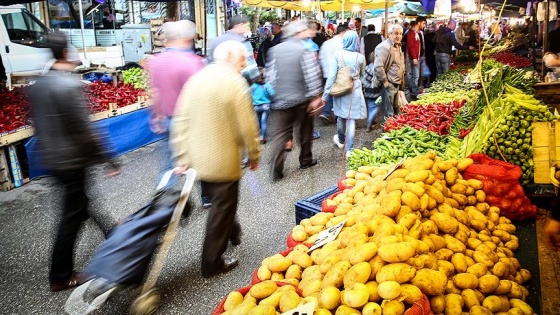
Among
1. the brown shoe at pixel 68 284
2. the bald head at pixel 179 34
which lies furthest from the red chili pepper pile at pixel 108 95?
the brown shoe at pixel 68 284

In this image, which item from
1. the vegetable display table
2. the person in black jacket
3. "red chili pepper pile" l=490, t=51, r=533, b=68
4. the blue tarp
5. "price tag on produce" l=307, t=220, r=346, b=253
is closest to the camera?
"price tag on produce" l=307, t=220, r=346, b=253

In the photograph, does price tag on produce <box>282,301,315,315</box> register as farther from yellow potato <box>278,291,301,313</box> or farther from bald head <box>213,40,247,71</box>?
bald head <box>213,40,247,71</box>

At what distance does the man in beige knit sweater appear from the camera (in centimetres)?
334

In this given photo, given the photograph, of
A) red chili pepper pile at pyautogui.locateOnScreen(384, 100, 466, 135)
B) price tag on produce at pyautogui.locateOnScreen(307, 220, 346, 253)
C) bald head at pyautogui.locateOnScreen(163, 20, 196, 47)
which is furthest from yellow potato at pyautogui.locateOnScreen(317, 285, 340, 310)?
red chili pepper pile at pyautogui.locateOnScreen(384, 100, 466, 135)

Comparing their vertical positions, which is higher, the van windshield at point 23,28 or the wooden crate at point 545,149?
the van windshield at point 23,28

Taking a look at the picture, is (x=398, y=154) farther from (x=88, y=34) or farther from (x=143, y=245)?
(x=88, y=34)

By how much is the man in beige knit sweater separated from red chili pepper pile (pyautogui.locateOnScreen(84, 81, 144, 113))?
4645 millimetres

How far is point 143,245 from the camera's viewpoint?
121 inches

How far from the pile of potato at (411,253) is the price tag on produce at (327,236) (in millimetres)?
37

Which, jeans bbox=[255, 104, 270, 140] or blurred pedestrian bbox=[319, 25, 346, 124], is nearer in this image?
jeans bbox=[255, 104, 270, 140]

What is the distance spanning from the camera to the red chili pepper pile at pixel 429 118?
20.3 feet

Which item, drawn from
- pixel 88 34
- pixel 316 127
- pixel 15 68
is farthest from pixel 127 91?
pixel 88 34

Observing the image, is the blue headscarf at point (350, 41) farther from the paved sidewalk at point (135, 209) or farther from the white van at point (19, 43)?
the white van at point (19, 43)

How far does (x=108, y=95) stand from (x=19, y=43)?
19.4ft
